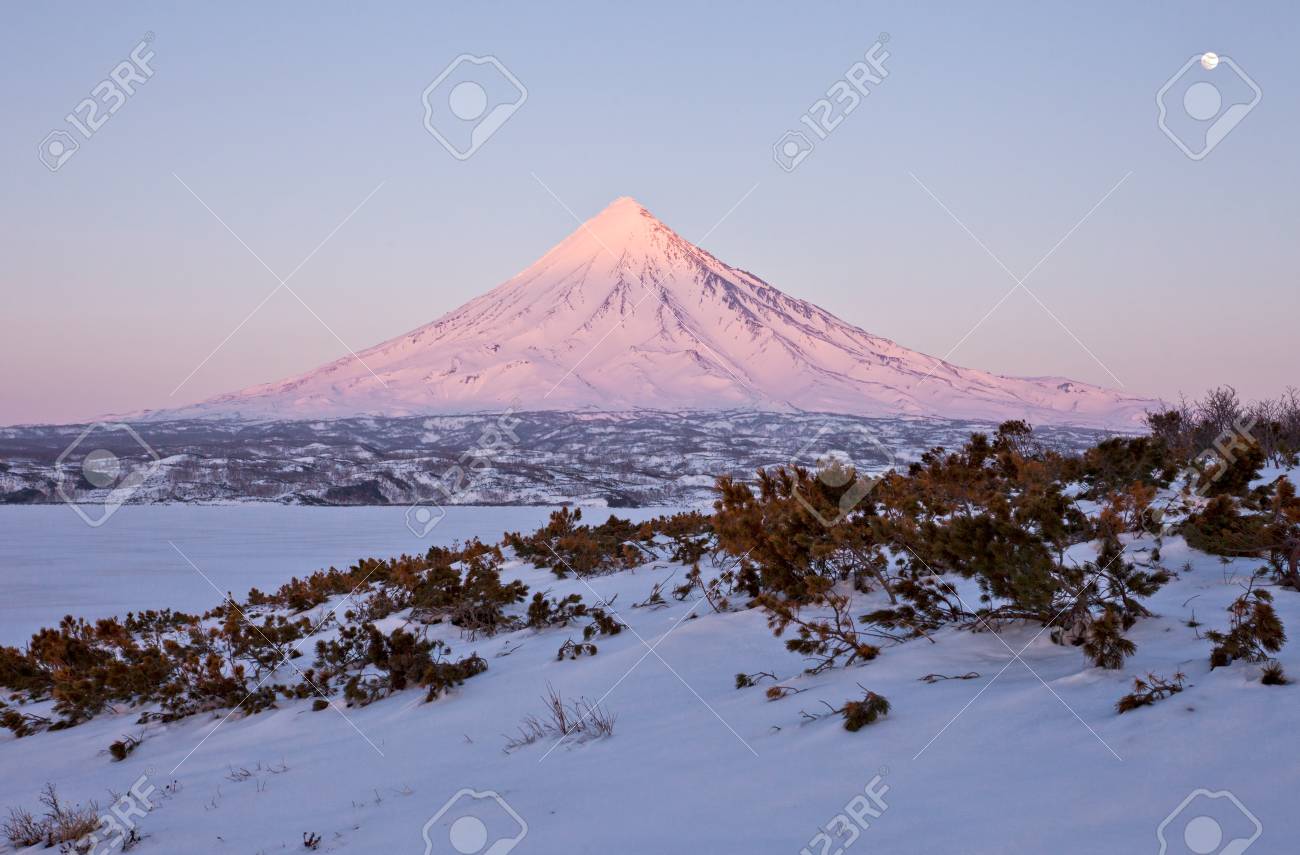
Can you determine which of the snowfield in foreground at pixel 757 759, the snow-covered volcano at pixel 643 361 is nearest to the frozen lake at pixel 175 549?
the snowfield in foreground at pixel 757 759

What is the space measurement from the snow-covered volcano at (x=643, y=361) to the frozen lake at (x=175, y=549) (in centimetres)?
7582

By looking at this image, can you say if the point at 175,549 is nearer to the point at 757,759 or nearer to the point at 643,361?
the point at 757,759

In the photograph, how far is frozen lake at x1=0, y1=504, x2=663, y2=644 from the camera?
959 cm

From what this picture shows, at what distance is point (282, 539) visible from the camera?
15312 millimetres

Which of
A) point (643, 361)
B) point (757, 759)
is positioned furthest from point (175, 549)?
point (643, 361)

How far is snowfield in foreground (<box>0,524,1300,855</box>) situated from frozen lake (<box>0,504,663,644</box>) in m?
4.41

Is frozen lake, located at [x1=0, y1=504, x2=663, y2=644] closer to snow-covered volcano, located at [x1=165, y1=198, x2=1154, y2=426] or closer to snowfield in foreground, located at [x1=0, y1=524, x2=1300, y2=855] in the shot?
snowfield in foreground, located at [x1=0, y1=524, x2=1300, y2=855]

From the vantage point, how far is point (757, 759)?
10.7 feet

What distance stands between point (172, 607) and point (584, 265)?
133 m

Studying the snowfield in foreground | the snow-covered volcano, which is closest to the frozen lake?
the snowfield in foreground

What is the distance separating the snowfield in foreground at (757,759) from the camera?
2.39 m

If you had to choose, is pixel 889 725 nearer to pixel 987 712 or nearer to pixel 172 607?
pixel 987 712

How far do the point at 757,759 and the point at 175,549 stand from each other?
1327cm

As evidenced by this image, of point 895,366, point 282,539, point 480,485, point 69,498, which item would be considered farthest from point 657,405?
point 282,539
